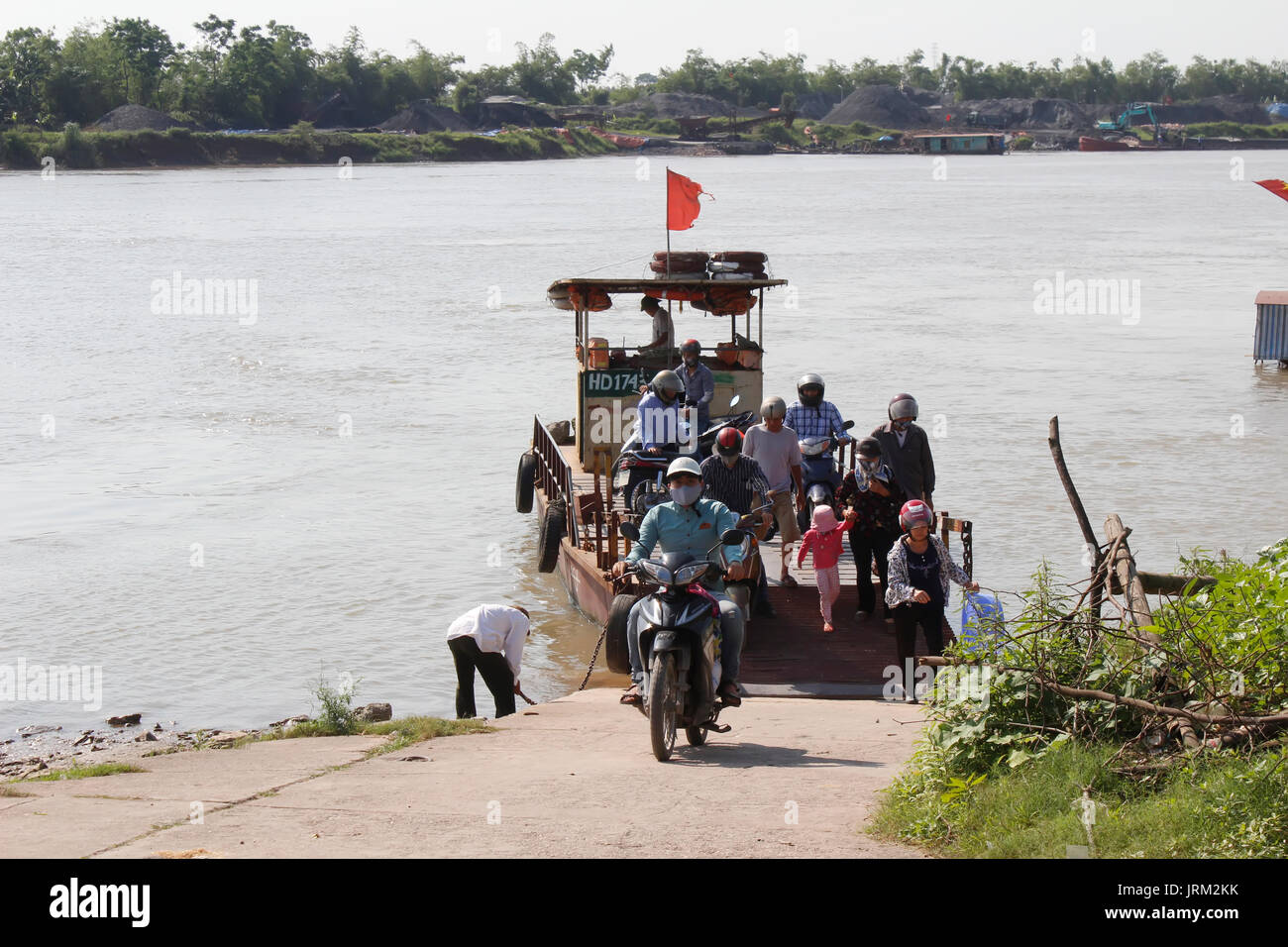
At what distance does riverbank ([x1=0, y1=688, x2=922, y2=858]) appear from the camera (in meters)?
6.31

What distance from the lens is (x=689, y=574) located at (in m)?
8.30

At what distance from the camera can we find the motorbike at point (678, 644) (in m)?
8.20

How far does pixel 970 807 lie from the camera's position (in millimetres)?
6273

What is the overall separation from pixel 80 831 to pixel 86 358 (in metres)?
34.9

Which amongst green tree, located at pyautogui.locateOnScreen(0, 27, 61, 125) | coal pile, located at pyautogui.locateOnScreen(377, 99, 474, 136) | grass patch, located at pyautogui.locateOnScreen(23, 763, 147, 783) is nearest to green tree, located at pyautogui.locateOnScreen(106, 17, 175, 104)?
green tree, located at pyautogui.locateOnScreen(0, 27, 61, 125)

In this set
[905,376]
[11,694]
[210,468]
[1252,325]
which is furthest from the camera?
[1252,325]

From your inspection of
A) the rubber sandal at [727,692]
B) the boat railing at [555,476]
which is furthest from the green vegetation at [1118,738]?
the boat railing at [555,476]

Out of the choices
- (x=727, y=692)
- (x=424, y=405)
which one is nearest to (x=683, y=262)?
(x=727, y=692)

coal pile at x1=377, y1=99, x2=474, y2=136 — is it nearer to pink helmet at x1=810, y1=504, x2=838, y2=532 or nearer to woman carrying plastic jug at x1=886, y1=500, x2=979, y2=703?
pink helmet at x1=810, y1=504, x2=838, y2=532

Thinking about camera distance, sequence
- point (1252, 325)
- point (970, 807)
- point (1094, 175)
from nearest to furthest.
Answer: point (970, 807), point (1252, 325), point (1094, 175)

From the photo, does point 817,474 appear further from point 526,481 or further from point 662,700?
point 526,481

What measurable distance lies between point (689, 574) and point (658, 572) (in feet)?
0.58

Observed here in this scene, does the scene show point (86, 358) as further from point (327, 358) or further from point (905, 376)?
point (905, 376)
